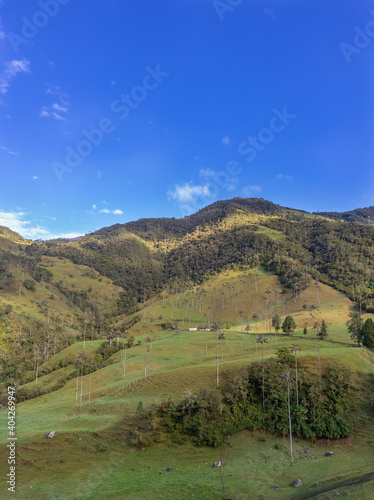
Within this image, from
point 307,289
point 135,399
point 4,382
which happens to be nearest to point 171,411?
point 135,399

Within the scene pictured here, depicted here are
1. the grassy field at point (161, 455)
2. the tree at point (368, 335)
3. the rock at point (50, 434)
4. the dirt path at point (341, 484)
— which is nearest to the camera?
the dirt path at point (341, 484)

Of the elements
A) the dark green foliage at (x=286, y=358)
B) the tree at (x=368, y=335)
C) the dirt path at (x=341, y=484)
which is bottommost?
the dirt path at (x=341, y=484)

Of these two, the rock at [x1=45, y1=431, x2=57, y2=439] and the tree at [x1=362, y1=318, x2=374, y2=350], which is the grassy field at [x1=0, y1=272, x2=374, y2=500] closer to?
the rock at [x1=45, y1=431, x2=57, y2=439]

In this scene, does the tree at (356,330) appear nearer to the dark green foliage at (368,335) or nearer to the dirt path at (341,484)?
the dark green foliage at (368,335)

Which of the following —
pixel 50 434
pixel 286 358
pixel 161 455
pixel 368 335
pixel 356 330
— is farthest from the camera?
pixel 356 330

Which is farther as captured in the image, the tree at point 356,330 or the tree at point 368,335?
the tree at point 356,330

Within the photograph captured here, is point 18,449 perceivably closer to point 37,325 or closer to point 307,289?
point 37,325

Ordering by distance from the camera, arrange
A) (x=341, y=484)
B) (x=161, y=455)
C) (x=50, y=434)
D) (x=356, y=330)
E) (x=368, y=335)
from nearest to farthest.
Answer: (x=341, y=484) → (x=161, y=455) → (x=50, y=434) → (x=368, y=335) → (x=356, y=330)

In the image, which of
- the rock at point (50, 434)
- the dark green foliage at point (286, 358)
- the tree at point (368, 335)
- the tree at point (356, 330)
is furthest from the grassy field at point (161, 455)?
the tree at point (356, 330)

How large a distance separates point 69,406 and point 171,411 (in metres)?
24.7

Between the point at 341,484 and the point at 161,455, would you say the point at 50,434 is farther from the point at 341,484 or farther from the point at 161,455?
the point at 341,484

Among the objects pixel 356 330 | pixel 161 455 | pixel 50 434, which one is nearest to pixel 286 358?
pixel 161 455

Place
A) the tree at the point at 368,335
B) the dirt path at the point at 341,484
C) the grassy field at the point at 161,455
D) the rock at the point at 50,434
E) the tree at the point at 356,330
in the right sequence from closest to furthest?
the dirt path at the point at 341,484 < the grassy field at the point at 161,455 < the rock at the point at 50,434 < the tree at the point at 368,335 < the tree at the point at 356,330

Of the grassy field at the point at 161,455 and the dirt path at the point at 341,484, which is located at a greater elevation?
the dirt path at the point at 341,484
